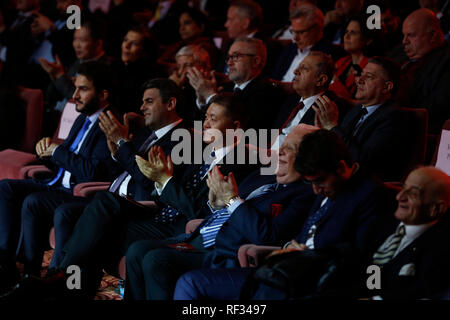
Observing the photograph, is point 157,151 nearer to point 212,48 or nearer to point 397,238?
point 397,238

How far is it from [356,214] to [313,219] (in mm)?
205

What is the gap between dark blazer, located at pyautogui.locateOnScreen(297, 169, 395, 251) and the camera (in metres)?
2.41

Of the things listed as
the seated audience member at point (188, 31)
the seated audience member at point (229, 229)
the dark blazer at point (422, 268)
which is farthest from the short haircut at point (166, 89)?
the seated audience member at point (188, 31)

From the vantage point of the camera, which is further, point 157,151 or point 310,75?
point 310,75

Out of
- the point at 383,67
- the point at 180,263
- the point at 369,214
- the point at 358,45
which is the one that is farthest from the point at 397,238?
the point at 358,45

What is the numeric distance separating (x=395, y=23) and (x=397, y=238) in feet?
9.58

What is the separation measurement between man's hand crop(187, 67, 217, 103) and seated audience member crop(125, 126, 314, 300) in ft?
4.67

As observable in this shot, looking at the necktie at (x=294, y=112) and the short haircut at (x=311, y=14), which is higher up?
the short haircut at (x=311, y=14)

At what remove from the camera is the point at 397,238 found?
2.30 meters

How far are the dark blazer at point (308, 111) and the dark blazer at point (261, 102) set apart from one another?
89 millimetres

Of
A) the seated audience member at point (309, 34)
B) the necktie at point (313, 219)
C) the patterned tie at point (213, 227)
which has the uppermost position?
the seated audience member at point (309, 34)

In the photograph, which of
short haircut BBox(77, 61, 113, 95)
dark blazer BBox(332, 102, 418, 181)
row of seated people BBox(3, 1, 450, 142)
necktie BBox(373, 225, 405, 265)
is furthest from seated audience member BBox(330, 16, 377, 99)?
necktie BBox(373, 225, 405, 265)

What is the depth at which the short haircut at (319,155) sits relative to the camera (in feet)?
7.97

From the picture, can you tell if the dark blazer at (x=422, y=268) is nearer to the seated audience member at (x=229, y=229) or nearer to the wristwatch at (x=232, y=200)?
the seated audience member at (x=229, y=229)
